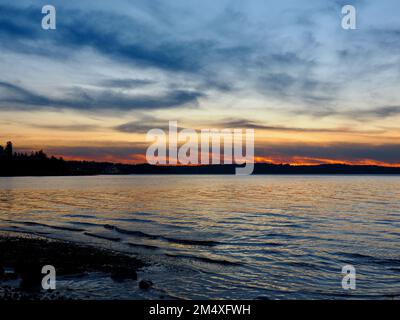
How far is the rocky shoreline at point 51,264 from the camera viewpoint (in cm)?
1595

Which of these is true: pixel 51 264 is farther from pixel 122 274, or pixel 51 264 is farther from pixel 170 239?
pixel 170 239

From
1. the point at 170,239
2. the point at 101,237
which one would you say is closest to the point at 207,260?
the point at 170,239

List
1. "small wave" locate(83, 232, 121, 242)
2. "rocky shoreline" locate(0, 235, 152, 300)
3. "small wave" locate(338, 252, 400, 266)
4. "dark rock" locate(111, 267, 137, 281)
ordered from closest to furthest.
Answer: "rocky shoreline" locate(0, 235, 152, 300)
"dark rock" locate(111, 267, 137, 281)
"small wave" locate(338, 252, 400, 266)
"small wave" locate(83, 232, 121, 242)

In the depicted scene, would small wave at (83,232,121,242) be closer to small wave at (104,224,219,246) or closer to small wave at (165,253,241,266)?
small wave at (104,224,219,246)

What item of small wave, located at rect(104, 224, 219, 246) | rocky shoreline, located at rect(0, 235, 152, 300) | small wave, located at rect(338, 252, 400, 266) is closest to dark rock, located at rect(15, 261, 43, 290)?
rocky shoreline, located at rect(0, 235, 152, 300)

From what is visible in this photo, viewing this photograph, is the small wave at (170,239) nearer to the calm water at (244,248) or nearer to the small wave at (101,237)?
the calm water at (244,248)

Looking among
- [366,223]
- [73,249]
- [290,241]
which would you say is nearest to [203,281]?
[73,249]

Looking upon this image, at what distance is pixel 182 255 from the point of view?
24500mm

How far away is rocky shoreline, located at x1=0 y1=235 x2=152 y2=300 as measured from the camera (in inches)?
628

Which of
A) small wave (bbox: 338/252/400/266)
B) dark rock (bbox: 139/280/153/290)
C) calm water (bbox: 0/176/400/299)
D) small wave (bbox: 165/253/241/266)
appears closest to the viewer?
dark rock (bbox: 139/280/153/290)

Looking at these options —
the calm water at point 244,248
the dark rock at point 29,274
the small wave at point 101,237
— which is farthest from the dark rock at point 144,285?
the small wave at point 101,237

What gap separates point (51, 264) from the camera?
810 inches

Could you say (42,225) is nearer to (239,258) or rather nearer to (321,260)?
(239,258)

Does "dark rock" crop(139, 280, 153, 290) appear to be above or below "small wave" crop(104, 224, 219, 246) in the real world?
above
